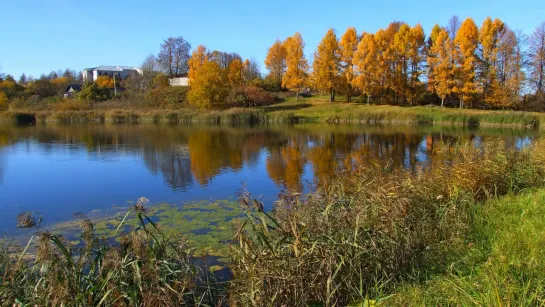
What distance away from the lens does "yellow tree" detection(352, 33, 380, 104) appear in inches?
1795

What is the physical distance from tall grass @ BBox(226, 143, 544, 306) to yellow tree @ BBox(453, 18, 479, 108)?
132ft

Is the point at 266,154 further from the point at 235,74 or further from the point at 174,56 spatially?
the point at 174,56

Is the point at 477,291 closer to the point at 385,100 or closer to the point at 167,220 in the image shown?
the point at 167,220

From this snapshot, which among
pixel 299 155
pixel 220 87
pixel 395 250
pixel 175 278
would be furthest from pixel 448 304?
pixel 220 87

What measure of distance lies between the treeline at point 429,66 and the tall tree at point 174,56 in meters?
27.2

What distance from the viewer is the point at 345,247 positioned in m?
4.46

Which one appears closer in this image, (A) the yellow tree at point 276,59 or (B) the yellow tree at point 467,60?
(B) the yellow tree at point 467,60

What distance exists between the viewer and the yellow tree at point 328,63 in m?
47.5

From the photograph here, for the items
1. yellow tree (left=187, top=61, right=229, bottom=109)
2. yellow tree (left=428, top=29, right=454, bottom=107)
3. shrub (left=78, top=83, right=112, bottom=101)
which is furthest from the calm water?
shrub (left=78, top=83, right=112, bottom=101)

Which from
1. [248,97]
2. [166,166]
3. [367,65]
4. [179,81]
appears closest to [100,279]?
[166,166]

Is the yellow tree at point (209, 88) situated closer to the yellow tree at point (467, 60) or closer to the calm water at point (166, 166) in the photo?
the calm water at point (166, 166)

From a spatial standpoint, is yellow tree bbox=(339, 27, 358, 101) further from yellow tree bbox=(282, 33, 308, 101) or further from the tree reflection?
the tree reflection

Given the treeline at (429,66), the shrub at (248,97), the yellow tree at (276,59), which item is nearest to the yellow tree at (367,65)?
the treeline at (429,66)

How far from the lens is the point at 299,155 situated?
740 inches
